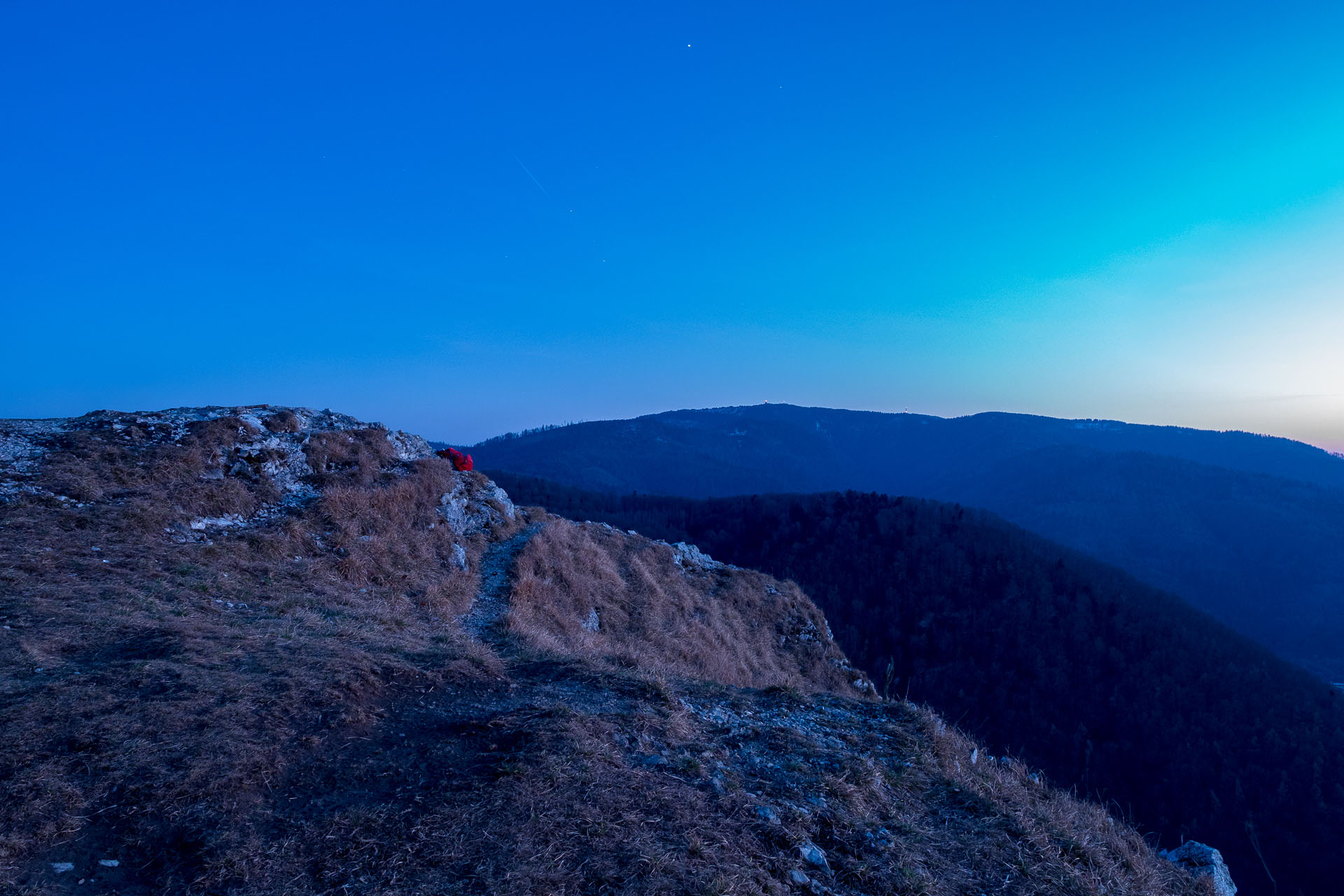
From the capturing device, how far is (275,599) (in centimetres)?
1212

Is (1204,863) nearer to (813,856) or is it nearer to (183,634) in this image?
(813,856)

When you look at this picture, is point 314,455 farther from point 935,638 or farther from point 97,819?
point 935,638

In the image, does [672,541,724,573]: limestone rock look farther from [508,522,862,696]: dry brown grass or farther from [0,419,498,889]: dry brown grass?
[0,419,498,889]: dry brown grass

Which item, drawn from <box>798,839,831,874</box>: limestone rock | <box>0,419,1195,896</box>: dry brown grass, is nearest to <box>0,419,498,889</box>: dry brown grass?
<box>0,419,1195,896</box>: dry brown grass

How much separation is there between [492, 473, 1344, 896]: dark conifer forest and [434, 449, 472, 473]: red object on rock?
38.4 m

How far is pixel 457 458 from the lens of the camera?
24.1 metres

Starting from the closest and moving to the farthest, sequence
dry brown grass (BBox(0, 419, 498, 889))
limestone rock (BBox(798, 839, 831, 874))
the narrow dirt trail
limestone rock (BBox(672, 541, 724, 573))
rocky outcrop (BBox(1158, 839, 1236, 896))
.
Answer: dry brown grass (BBox(0, 419, 498, 889)), limestone rock (BBox(798, 839, 831, 874)), rocky outcrop (BBox(1158, 839, 1236, 896)), the narrow dirt trail, limestone rock (BBox(672, 541, 724, 573))

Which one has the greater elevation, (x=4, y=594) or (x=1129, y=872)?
(x=4, y=594)

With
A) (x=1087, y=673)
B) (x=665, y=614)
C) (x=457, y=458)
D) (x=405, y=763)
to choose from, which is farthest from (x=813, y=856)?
(x=1087, y=673)

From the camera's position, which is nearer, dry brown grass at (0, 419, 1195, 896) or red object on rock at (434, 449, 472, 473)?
dry brown grass at (0, 419, 1195, 896)

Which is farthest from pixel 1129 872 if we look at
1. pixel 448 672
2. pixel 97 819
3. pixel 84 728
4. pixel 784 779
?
pixel 84 728

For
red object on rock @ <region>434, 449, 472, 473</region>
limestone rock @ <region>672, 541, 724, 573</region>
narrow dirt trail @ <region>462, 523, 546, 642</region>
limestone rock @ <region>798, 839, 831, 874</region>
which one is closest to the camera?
limestone rock @ <region>798, 839, 831, 874</region>

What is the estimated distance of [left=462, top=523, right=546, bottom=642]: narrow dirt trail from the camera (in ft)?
47.2

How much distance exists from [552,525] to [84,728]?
54.8 ft
